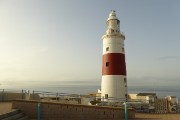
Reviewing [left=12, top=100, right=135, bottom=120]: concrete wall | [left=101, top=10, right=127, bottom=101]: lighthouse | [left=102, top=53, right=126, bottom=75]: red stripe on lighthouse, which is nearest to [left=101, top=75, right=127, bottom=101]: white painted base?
[left=101, top=10, right=127, bottom=101]: lighthouse

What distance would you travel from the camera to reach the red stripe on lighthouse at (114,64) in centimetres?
2509

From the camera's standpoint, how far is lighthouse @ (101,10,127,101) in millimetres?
25016

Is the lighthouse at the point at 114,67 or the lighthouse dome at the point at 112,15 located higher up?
the lighthouse dome at the point at 112,15

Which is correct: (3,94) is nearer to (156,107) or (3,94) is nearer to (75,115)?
(75,115)

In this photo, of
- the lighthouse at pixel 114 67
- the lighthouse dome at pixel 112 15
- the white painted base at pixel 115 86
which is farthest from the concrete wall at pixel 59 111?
the lighthouse dome at pixel 112 15

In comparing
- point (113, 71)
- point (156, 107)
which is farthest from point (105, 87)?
point (156, 107)

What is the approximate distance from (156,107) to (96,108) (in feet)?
26.9

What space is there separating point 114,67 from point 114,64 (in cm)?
32

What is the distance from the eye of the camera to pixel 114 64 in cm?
2512

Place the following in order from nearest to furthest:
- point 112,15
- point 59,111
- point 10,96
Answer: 1. point 59,111
2. point 10,96
3. point 112,15

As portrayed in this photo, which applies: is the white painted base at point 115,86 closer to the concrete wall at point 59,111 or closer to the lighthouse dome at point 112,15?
the lighthouse dome at point 112,15

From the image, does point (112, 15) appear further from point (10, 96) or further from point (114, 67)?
point (10, 96)

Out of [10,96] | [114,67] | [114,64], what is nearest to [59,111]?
[114,67]

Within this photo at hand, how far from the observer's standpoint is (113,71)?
986 inches
